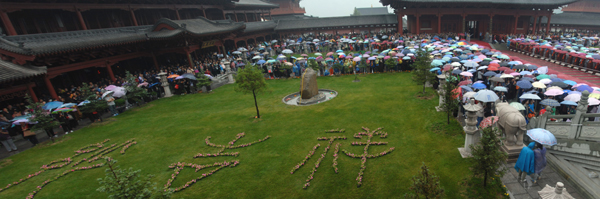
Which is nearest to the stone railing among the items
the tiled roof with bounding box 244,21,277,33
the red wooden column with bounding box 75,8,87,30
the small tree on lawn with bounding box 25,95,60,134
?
the small tree on lawn with bounding box 25,95,60,134

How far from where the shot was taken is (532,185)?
24.7ft

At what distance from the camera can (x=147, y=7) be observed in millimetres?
25703

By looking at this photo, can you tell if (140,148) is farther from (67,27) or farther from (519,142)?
(67,27)

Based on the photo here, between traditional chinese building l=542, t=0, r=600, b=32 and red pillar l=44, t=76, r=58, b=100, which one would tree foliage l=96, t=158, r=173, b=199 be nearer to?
red pillar l=44, t=76, r=58, b=100

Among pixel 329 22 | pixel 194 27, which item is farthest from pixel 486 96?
pixel 329 22

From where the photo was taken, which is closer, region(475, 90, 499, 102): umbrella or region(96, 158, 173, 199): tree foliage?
region(96, 158, 173, 199): tree foliage

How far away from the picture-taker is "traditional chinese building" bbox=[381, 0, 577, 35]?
34656mm

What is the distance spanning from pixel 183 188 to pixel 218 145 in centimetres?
297

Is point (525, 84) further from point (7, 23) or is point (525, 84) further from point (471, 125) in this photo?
point (7, 23)

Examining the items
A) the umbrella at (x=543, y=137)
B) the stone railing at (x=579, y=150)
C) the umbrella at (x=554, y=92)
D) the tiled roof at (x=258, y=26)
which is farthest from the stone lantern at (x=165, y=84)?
the umbrella at (x=554, y=92)

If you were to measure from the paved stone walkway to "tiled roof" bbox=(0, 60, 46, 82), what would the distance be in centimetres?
2130

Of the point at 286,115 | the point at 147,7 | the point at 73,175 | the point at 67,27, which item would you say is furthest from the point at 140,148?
the point at 147,7

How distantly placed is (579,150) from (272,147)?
10.1 metres

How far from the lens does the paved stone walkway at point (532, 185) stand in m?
7.21
